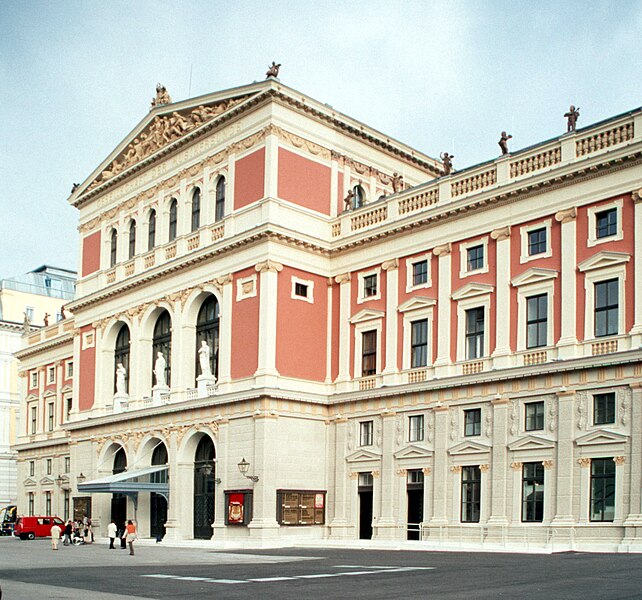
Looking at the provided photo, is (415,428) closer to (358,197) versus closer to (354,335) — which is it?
(354,335)

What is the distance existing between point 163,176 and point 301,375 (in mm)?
16021

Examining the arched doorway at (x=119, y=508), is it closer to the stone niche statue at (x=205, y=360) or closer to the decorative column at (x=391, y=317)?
the stone niche statue at (x=205, y=360)

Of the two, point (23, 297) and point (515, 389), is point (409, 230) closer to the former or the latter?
point (515, 389)

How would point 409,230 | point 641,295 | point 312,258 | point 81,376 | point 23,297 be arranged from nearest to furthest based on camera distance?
point 641,295, point 409,230, point 312,258, point 81,376, point 23,297

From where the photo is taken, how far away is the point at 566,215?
38875 millimetres

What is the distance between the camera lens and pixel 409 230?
149 ft

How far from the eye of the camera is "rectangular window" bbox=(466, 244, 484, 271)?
42.4 metres

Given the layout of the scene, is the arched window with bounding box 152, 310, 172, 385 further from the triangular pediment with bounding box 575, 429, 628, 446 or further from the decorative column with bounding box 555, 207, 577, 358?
the triangular pediment with bounding box 575, 429, 628, 446

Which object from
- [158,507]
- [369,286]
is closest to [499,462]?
[369,286]

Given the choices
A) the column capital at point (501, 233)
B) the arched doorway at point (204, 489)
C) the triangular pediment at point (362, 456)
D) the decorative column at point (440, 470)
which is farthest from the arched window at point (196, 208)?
the decorative column at point (440, 470)

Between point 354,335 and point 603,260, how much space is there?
14.3 metres

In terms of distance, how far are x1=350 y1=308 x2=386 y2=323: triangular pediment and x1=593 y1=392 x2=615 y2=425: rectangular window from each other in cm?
1278

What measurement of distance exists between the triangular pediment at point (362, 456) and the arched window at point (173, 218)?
17198mm

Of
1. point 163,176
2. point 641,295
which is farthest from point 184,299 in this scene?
point 641,295
